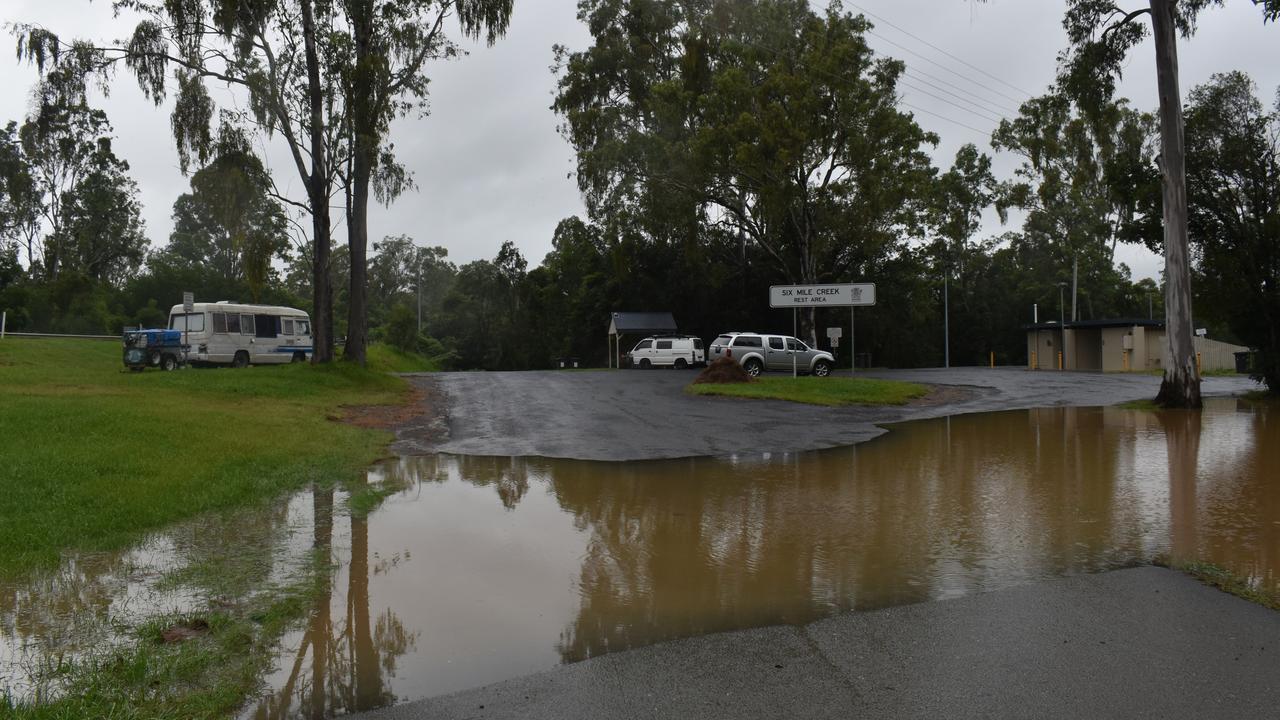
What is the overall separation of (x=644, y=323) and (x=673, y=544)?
39.8 metres

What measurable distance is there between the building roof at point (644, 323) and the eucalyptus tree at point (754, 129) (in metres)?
6.79

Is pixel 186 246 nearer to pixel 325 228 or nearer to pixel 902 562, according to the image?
pixel 325 228

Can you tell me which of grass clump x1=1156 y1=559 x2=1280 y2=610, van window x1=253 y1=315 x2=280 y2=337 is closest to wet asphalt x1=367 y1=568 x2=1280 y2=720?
grass clump x1=1156 y1=559 x2=1280 y2=610

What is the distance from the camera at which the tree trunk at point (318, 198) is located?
82.0 ft

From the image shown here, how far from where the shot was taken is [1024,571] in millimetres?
6414

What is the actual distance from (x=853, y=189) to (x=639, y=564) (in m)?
34.0

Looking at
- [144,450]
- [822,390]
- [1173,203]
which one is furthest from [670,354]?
[144,450]

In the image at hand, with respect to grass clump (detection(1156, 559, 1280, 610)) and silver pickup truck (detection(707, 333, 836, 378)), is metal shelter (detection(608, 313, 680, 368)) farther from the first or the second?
grass clump (detection(1156, 559, 1280, 610))

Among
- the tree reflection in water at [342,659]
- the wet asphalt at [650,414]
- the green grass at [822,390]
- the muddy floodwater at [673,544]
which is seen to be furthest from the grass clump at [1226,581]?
the green grass at [822,390]

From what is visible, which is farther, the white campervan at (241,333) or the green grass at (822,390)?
the white campervan at (241,333)

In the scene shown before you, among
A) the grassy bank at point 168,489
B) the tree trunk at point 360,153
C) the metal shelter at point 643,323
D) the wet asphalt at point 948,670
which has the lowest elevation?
the wet asphalt at point 948,670

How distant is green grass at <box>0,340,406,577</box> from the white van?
63.5 feet

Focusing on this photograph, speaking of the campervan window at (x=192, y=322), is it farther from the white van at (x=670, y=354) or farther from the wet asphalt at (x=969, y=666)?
the wet asphalt at (x=969, y=666)

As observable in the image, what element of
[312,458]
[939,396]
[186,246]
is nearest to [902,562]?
[312,458]
